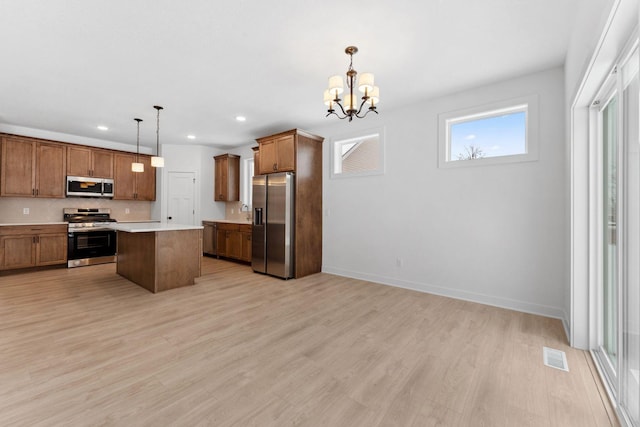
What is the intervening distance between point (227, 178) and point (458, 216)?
17.4 ft

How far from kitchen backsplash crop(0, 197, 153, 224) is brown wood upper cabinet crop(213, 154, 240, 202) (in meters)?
2.00

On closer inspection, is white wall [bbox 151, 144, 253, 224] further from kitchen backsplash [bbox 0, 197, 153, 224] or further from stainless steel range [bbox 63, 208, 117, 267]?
stainless steel range [bbox 63, 208, 117, 267]

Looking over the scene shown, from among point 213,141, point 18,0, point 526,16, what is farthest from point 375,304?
point 213,141

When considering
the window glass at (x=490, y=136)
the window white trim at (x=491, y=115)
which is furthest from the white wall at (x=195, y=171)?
the window glass at (x=490, y=136)

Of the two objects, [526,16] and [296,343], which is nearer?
[526,16]

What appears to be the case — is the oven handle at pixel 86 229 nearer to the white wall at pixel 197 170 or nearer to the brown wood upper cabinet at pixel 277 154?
the white wall at pixel 197 170

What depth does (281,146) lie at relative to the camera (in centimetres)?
495

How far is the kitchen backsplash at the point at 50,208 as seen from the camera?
17.5ft

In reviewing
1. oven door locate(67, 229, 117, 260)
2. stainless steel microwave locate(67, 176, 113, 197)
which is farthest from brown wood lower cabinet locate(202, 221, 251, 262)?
stainless steel microwave locate(67, 176, 113, 197)

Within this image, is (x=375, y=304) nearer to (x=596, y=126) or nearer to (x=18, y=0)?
(x=596, y=126)

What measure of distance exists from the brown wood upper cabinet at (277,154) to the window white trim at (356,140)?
784 mm

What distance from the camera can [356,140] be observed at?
494cm

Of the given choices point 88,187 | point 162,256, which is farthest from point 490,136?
point 88,187

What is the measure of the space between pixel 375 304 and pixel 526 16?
10.5 ft
